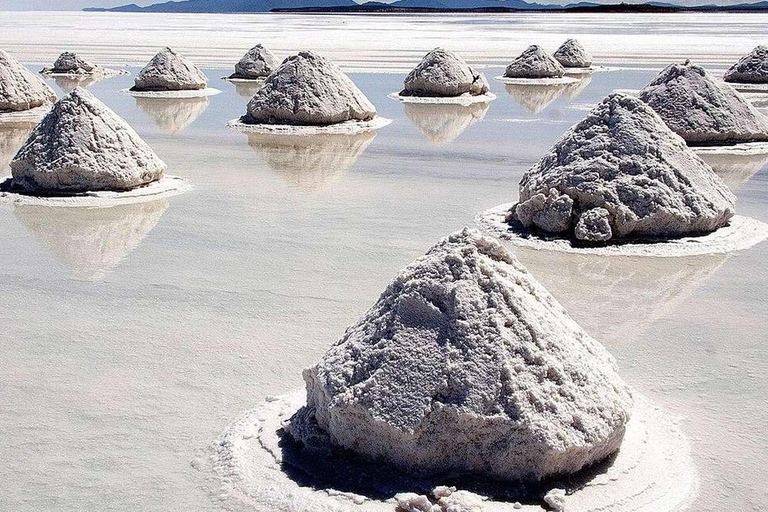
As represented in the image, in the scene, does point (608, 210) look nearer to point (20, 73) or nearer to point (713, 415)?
point (713, 415)

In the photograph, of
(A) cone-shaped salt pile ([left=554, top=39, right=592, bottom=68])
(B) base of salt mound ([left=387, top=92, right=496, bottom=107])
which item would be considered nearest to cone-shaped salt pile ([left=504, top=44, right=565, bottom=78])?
(A) cone-shaped salt pile ([left=554, top=39, right=592, bottom=68])

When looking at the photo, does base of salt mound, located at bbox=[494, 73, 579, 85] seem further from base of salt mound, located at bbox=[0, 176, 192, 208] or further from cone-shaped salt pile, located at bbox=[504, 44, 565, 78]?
base of salt mound, located at bbox=[0, 176, 192, 208]

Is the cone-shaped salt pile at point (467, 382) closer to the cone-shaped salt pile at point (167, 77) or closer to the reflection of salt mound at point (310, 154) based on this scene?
the reflection of salt mound at point (310, 154)

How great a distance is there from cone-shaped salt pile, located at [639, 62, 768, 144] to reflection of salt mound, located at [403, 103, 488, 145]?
2531 millimetres

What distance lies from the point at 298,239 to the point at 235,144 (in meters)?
Answer: 4.90

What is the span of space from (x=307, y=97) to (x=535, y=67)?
9.20 meters

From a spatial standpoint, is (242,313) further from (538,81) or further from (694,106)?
(538,81)

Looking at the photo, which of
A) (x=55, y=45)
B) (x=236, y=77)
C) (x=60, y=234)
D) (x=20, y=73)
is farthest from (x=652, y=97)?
(x=55, y=45)

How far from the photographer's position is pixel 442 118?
45.7 ft

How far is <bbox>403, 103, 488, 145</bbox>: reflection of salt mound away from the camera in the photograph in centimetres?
1228

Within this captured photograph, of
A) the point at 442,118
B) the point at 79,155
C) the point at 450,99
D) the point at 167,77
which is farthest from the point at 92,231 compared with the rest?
the point at 167,77

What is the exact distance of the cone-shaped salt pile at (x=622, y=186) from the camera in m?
6.62

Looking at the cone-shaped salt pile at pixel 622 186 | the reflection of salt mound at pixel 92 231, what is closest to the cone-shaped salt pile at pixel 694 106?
the cone-shaped salt pile at pixel 622 186

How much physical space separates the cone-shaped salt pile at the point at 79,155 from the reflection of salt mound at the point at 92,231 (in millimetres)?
451
